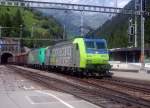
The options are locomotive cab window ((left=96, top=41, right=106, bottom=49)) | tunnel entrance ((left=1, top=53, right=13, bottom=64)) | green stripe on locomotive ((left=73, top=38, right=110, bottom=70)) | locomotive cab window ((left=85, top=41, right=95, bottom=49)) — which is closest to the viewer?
green stripe on locomotive ((left=73, top=38, right=110, bottom=70))

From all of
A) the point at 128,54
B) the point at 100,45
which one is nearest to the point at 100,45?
the point at 100,45

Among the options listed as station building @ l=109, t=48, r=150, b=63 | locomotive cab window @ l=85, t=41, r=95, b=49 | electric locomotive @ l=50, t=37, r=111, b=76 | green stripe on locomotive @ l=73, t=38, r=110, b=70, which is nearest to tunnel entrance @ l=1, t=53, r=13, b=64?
station building @ l=109, t=48, r=150, b=63

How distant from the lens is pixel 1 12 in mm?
195375

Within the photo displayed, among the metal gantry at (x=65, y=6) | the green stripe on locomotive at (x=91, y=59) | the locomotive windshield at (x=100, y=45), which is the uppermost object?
the metal gantry at (x=65, y=6)

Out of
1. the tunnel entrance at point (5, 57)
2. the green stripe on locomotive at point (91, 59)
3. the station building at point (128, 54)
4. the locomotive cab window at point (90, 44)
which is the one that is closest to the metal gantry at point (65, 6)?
the station building at point (128, 54)

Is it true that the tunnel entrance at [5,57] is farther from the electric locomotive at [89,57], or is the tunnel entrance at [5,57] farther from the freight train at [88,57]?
the electric locomotive at [89,57]

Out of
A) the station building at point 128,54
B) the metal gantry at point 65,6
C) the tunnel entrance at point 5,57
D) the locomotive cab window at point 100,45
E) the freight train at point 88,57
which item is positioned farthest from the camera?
the tunnel entrance at point 5,57

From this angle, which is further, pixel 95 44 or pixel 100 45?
A: pixel 100 45

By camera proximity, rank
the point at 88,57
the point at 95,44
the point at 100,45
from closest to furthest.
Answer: the point at 88,57, the point at 95,44, the point at 100,45

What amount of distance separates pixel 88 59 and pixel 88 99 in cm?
1583

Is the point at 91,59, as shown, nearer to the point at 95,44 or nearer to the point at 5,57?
the point at 95,44

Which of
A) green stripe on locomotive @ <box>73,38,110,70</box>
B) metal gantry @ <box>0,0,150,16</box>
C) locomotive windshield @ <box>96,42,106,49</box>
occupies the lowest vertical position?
green stripe on locomotive @ <box>73,38,110,70</box>

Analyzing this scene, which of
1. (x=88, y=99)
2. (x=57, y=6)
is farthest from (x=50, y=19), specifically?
(x=88, y=99)

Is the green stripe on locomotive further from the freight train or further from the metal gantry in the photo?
the metal gantry
